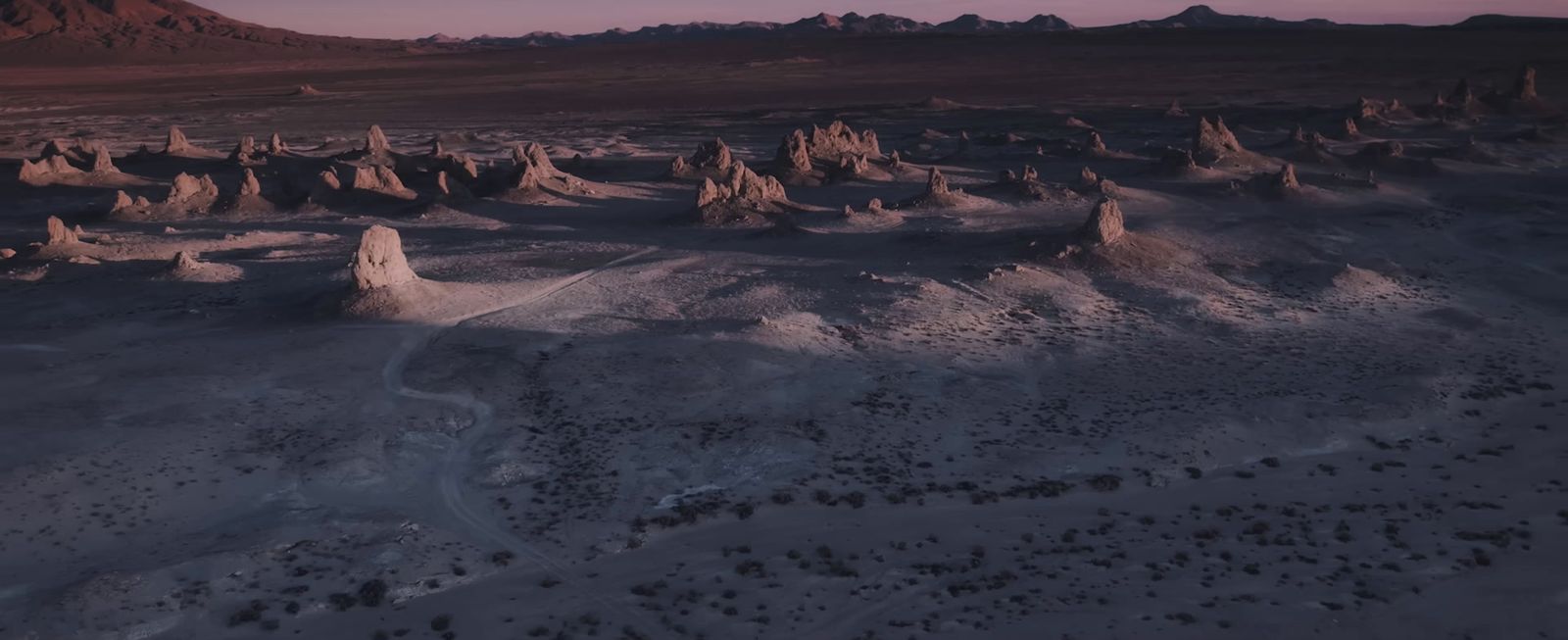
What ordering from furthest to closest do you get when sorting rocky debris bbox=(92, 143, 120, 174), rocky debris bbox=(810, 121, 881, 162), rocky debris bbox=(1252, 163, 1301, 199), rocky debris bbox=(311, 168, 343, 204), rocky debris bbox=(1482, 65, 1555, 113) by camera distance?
rocky debris bbox=(1482, 65, 1555, 113), rocky debris bbox=(810, 121, 881, 162), rocky debris bbox=(92, 143, 120, 174), rocky debris bbox=(311, 168, 343, 204), rocky debris bbox=(1252, 163, 1301, 199)

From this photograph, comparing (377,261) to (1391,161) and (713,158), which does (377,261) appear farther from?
(1391,161)

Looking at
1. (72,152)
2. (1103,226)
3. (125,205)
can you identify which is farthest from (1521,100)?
(72,152)

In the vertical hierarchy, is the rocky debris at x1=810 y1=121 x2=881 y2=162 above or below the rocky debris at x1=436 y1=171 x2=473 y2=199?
above

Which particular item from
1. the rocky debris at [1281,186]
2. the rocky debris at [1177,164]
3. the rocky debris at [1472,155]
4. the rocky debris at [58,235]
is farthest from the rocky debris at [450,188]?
the rocky debris at [1472,155]

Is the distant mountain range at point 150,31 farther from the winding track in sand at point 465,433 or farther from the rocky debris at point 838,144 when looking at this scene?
the winding track in sand at point 465,433

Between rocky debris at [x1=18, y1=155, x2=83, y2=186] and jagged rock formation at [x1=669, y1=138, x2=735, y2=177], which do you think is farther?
jagged rock formation at [x1=669, y1=138, x2=735, y2=177]

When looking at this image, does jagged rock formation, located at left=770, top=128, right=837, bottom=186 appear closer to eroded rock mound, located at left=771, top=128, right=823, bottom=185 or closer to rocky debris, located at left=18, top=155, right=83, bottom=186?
eroded rock mound, located at left=771, top=128, right=823, bottom=185

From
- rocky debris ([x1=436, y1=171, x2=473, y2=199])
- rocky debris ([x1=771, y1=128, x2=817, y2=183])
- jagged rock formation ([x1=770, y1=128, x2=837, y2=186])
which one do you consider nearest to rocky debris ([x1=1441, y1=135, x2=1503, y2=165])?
jagged rock formation ([x1=770, y1=128, x2=837, y2=186])
